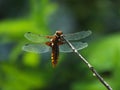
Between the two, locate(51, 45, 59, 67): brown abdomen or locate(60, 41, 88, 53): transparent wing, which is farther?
locate(60, 41, 88, 53): transparent wing

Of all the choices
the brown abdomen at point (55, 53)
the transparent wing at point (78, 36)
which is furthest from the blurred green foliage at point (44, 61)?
the brown abdomen at point (55, 53)

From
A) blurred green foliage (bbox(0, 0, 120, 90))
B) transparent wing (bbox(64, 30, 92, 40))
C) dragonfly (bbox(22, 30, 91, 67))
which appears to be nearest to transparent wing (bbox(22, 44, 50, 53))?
dragonfly (bbox(22, 30, 91, 67))

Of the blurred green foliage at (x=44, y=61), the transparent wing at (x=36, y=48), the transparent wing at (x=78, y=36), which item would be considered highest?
the transparent wing at (x=78, y=36)

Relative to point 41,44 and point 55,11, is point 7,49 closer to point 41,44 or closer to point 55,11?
Answer: point 55,11

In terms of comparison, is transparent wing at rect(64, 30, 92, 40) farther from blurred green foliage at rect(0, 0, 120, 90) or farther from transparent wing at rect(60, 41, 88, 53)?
blurred green foliage at rect(0, 0, 120, 90)

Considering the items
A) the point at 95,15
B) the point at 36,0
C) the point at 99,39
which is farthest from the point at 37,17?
the point at 95,15

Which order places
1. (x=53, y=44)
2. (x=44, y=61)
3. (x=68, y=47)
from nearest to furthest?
(x=53, y=44) → (x=68, y=47) → (x=44, y=61)

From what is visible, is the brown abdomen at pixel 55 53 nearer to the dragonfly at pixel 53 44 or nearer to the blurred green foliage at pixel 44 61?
the dragonfly at pixel 53 44

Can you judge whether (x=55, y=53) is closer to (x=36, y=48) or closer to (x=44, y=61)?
(x=36, y=48)

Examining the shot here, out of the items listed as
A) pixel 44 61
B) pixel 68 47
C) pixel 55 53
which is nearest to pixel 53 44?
pixel 55 53

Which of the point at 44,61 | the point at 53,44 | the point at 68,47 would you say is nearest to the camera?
the point at 53,44
